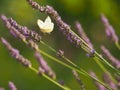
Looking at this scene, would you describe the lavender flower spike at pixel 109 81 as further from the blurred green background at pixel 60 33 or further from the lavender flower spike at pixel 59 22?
the blurred green background at pixel 60 33

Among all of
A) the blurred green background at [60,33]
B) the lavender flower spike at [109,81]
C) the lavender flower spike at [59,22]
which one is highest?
the blurred green background at [60,33]

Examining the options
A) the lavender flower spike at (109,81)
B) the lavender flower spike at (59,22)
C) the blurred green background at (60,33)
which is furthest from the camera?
the blurred green background at (60,33)

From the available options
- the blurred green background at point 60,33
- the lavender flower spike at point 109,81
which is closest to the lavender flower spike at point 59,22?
the lavender flower spike at point 109,81

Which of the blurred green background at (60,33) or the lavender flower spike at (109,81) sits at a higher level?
the blurred green background at (60,33)

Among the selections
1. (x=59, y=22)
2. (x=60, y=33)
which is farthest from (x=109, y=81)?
(x=60, y=33)

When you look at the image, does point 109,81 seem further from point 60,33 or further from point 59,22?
point 60,33

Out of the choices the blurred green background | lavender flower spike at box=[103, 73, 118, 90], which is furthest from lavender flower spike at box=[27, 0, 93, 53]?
the blurred green background

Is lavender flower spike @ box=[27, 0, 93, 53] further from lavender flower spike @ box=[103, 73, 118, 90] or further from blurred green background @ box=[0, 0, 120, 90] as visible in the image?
blurred green background @ box=[0, 0, 120, 90]

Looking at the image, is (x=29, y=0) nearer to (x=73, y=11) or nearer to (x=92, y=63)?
(x=92, y=63)
